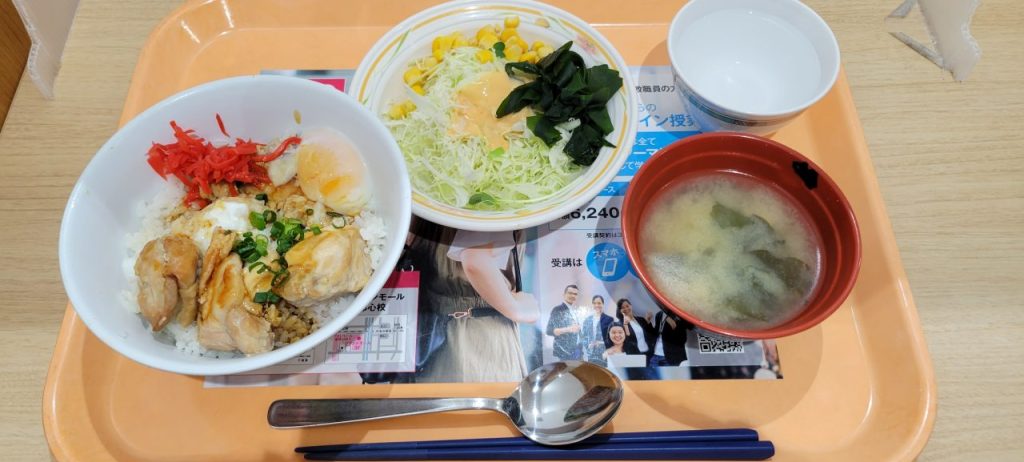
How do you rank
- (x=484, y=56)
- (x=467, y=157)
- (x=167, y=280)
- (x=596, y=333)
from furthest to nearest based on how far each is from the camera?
(x=484, y=56) → (x=467, y=157) → (x=596, y=333) → (x=167, y=280)

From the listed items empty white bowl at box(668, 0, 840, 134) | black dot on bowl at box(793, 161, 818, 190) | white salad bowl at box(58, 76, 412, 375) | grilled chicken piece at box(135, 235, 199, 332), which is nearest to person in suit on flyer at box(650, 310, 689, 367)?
black dot on bowl at box(793, 161, 818, 190)

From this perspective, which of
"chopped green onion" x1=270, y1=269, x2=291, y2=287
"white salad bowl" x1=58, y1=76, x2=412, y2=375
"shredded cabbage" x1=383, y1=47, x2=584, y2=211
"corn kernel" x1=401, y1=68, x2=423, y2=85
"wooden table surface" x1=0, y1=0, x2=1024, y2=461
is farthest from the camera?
"corn kernel" x1=401, y1=68, x2=423, y2=85

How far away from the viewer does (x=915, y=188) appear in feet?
6.96

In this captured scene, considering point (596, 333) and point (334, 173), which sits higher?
point (334, 173)

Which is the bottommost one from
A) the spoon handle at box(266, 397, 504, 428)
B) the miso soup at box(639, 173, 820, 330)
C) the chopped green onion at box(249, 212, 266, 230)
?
the spoon handle at box(266, 397, 504, 428)

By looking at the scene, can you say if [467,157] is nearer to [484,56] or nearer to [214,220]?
[484,56]

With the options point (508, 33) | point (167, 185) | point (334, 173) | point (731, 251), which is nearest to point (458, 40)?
point (508, 33)

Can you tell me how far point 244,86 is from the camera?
67.4 inches

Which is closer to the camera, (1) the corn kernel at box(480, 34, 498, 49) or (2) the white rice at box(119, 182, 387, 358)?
(2) the white rice at box(119, 182, 387, 358)

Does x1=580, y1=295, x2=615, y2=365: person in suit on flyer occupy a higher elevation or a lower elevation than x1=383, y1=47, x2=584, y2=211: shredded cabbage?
lower

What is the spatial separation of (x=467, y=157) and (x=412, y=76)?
1.25ft

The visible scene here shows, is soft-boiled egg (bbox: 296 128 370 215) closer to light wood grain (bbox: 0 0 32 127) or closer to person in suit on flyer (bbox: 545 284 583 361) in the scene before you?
person in suit on flyer (bbox: 545 284 583 361)

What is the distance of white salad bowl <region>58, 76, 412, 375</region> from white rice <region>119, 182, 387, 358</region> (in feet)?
0.04

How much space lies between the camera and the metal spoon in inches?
63.7
